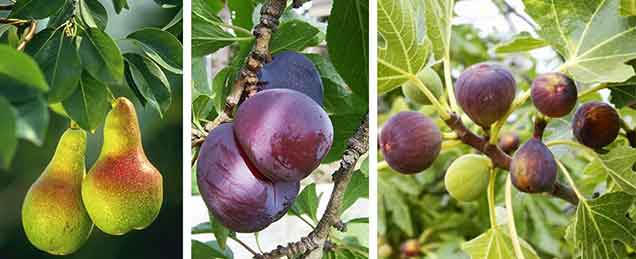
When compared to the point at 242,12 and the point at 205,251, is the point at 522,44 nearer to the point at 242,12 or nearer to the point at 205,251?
the point at 242,12

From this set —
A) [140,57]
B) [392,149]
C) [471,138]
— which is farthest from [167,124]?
[471,138]

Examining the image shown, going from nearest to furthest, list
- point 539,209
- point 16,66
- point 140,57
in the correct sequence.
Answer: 1. point 16,66
2. point 140,57
3. point 539,209

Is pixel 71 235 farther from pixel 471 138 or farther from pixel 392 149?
pixel 471 138

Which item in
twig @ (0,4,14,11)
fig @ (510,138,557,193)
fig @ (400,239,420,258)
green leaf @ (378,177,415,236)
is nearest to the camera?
fig @ (510,138,557,193)

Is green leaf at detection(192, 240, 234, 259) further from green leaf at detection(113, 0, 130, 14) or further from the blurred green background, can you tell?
green leaf at detection(113, 0, 130, 14)

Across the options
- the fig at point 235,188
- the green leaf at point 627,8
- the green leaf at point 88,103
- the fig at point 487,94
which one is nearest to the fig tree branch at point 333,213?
the fig at point 235,188

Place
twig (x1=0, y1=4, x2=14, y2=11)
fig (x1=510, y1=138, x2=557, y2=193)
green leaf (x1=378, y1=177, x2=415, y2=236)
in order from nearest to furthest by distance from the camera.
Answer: fig (x1=510, y1=138, x2=557, y2=193) → twig (x1=0, y1=4, x2=14, y2=11) → green leaf (x1=378, y1=177, x2=415, y2=236)

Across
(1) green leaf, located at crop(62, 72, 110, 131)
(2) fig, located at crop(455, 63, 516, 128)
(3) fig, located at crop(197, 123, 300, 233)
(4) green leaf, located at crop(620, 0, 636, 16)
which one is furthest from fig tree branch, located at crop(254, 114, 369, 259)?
(4) green leaf, located at crop(620, 0, 636, 16)
